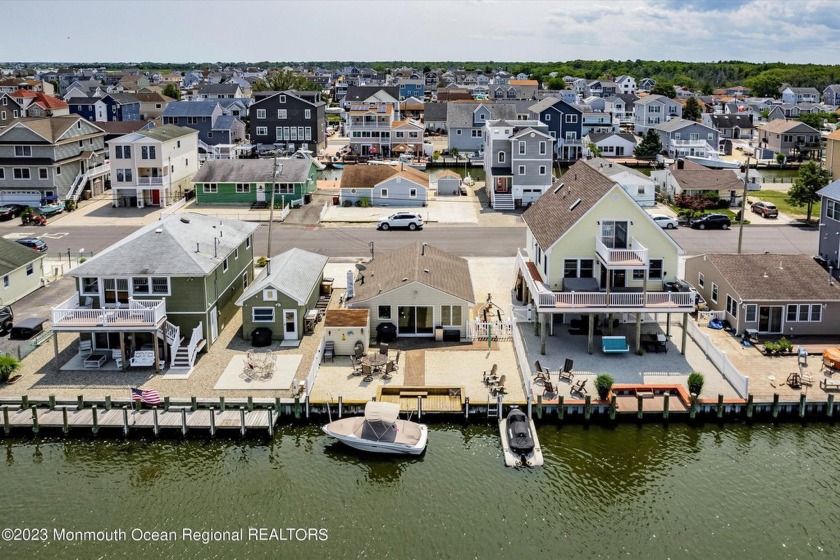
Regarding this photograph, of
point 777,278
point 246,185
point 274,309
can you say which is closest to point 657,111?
point 246,185

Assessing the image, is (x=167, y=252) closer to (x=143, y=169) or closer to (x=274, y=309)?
(x=274, y=309)

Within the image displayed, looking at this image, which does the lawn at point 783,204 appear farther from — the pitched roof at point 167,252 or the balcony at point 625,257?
the pitched roof at point 167,252

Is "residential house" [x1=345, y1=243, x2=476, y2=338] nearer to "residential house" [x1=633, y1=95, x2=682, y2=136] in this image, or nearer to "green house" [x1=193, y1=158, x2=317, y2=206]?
"green house" [x1=193, y1=158, x2=317, y2=206]

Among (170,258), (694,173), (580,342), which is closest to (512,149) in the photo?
(694,173)

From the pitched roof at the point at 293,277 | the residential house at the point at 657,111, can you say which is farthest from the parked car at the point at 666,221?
the residential house at the point at 657,111

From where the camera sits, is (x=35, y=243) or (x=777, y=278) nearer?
(x=777, y=278)

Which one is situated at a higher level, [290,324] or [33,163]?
[33,163]

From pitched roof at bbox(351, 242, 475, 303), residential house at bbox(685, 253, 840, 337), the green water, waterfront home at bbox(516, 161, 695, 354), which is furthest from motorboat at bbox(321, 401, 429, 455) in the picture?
residential house at bbox(685, 253, 840, 337)

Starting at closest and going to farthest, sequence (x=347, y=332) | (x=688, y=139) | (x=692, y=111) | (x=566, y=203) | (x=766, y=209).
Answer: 1. (x=347, y=332)
2. (x=566, y=203)
3. (x=766, y=209)
4. (x=688, y=139)
5. (x=692, y=111)

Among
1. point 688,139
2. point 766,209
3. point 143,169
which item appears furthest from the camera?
point 688,139
